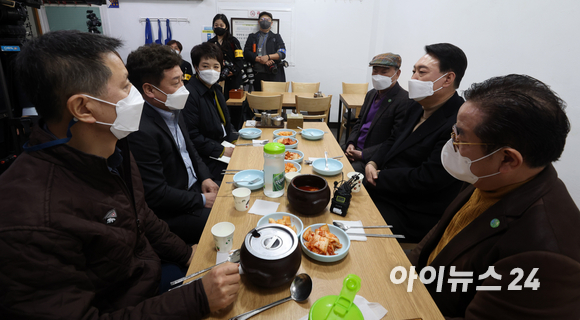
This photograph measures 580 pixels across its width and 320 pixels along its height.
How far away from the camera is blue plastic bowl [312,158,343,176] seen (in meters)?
1.70

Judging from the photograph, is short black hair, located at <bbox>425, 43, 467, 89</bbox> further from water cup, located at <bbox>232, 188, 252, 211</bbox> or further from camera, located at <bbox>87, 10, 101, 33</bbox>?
camera, located at <bbox>87, 10, 101, 33</bbox>

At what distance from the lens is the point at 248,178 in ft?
5.40

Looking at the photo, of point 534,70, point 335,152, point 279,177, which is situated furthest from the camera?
point 335,152

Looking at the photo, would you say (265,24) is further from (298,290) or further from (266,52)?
(298,290)

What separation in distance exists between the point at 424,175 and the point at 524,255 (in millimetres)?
1005

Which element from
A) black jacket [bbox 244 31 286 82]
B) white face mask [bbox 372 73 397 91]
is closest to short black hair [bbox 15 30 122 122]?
white face mask [bbox 372 73 397 91]

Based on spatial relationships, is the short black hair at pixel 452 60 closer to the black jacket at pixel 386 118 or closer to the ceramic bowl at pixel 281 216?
the black jacket at pixel 386 118

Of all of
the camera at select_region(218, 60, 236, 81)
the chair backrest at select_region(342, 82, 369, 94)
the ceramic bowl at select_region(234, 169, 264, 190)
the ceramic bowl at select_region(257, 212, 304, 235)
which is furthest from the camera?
the chair backrest at select_region(342, 82, 369, 94)

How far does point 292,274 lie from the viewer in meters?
0.88

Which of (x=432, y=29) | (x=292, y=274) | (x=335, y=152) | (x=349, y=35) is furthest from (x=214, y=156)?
(x=349, y=35)

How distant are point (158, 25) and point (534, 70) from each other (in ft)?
19.4

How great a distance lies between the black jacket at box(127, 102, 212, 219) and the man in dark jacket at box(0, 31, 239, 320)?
60 cm

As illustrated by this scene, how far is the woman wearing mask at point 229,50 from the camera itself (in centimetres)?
459

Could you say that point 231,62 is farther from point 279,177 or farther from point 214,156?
point 279,177
